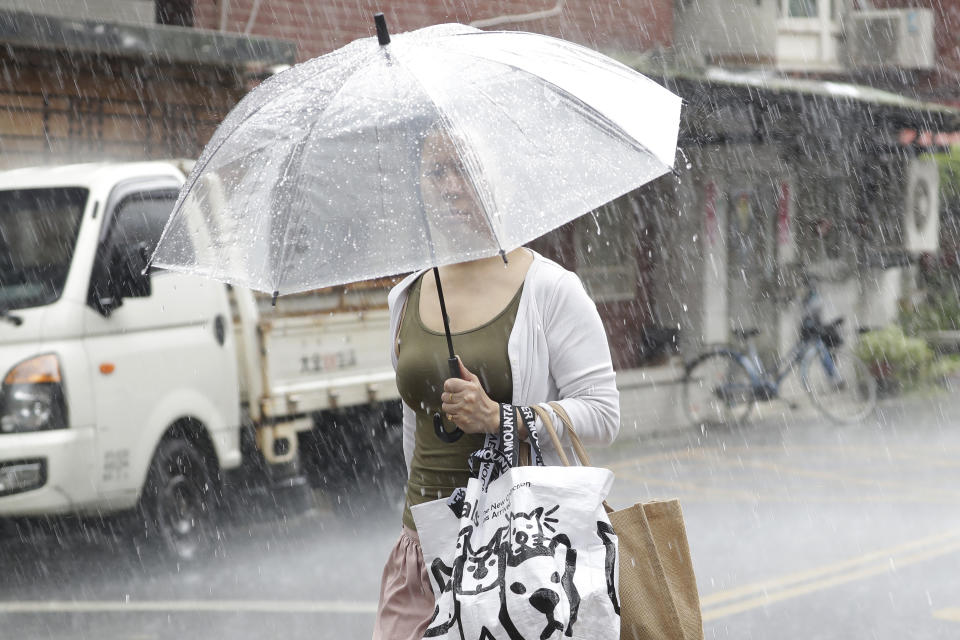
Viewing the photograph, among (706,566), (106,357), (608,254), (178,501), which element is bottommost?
(706,566)

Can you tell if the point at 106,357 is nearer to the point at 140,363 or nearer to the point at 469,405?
the point at 140,363

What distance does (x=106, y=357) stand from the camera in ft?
23.4

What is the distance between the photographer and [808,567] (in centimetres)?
734

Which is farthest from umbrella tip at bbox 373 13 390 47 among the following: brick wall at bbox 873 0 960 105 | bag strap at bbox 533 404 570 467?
brick wall at bbox 873 0 960 105

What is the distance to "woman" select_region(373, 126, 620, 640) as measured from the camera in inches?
111

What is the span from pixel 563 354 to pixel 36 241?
18.4ft

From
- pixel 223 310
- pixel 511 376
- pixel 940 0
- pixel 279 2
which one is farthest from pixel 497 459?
pixel 940 0

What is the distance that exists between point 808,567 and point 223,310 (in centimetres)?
416

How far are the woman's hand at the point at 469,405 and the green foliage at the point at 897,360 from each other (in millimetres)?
14766

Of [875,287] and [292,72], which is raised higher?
[292,72]

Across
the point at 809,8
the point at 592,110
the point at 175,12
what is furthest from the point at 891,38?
the point at 592,110

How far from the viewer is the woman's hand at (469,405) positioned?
2.73m

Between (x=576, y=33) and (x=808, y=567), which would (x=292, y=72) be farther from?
(x=576, y=33)

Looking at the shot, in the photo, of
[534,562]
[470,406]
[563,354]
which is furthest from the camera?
[563,354]
